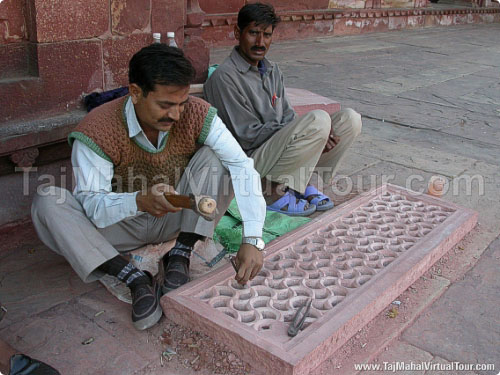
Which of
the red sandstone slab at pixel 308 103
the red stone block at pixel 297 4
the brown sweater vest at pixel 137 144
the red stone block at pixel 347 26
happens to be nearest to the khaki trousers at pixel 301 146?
the brown sweater vest at pixel 137 144

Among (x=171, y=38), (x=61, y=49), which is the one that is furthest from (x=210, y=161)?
(x=171, y=38)

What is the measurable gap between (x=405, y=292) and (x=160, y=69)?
4.85ft

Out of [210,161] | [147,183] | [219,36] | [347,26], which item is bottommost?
[147,183]

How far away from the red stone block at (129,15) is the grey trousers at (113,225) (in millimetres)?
1233

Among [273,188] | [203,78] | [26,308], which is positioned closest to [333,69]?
[203,78]

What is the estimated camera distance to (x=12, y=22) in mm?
2957

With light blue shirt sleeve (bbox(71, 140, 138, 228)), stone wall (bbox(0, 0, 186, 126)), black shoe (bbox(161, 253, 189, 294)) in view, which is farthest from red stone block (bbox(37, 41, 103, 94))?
black shoe (bbox(161, 253, 189, 294))

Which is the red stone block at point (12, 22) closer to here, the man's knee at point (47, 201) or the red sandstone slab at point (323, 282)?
the man's knee at point (47, 201)

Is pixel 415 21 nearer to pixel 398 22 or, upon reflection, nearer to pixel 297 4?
pixel 398 22

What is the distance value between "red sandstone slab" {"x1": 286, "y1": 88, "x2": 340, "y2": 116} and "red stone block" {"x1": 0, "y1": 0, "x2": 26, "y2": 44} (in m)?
2.03

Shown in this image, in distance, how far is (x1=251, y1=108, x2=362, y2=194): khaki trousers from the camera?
3.12 meters

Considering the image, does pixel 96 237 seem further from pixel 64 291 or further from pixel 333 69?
pixel 333 69

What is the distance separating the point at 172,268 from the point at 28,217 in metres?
0.99

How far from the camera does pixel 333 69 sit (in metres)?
8.01
